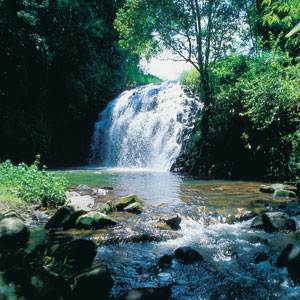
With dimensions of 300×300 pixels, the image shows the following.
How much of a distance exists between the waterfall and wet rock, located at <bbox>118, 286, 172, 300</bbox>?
1200 centimetres

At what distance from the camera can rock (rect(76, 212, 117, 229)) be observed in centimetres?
405

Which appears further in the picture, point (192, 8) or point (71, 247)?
point (192, 8)

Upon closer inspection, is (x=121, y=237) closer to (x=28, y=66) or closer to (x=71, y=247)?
(x=71, y=247)

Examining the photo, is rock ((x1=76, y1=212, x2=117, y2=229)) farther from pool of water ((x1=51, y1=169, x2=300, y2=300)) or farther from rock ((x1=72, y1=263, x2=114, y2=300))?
rock ((x1=72, y1=263, x2=114, y2=300))

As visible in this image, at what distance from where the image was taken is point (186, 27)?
14.2 metres

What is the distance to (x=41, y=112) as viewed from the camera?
50.5 ft

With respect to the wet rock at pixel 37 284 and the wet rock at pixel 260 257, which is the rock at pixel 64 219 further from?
the wet rock at pixel 260 257

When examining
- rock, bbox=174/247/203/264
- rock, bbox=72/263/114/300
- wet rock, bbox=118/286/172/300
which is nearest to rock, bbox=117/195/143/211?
rock, bbox=174/247/203/264

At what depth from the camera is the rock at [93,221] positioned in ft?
13.3

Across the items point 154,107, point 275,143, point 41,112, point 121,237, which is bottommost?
point 121,237

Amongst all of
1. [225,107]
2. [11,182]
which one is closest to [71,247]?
[11,182]

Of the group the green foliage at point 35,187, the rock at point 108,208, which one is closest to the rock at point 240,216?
the rock at point 108,208

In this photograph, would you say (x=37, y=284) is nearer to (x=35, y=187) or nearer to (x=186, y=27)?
(x=35, y=187)

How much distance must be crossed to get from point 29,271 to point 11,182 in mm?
4126
